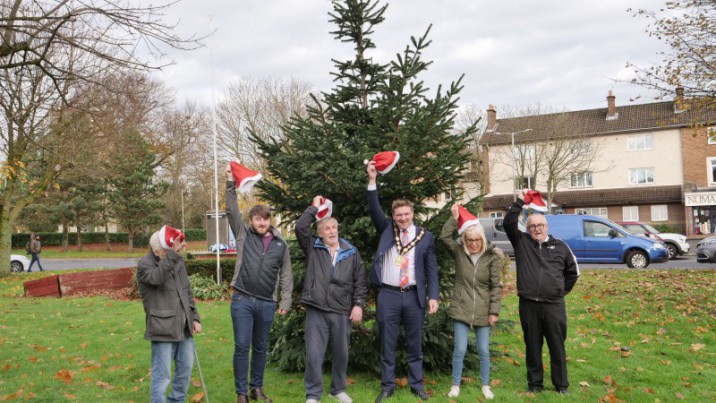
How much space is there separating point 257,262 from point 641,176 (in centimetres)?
4523

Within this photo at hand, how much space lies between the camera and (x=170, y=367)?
4.91 meters

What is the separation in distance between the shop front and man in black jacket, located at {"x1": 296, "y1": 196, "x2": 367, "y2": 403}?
4137cm

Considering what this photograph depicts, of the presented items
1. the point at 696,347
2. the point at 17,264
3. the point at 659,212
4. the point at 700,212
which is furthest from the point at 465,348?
the point at 659,212

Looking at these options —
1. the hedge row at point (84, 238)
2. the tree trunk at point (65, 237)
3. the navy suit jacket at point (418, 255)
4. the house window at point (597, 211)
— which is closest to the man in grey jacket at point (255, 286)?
the navy suit jacket at point (418, 255)

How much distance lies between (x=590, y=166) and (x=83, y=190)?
42.5 m

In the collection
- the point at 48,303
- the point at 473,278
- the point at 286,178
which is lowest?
the point at 48,303

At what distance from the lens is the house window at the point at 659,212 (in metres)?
41.5

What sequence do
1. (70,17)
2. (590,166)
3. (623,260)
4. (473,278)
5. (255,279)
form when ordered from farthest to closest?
1. (590,166)
2. (623,260)
3. (70,17)
4. (473,278)
5. (255,279)

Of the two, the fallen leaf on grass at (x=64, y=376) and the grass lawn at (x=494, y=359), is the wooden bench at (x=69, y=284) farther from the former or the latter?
the fallen leaf on grass at (x=64, y=376)

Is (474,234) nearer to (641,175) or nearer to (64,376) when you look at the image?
(64,376)

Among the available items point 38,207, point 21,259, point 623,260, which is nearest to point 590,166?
point 623,260

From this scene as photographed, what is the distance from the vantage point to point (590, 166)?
44.4 m

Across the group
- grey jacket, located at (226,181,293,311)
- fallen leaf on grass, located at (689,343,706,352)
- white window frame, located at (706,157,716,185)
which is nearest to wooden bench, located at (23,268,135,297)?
grey jacket, located at (226,181,293,311)

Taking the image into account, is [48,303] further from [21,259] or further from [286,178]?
[21,259]
